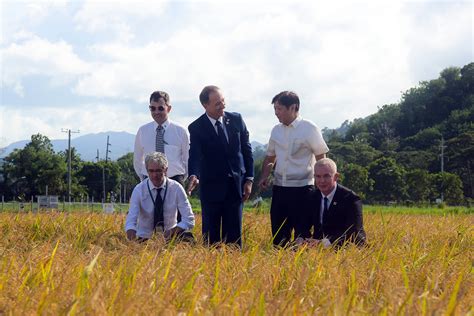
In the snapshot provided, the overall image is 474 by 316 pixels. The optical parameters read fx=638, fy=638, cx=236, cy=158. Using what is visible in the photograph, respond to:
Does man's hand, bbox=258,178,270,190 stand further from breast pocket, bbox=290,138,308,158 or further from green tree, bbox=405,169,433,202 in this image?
green tree, bbox=405,169,433,202

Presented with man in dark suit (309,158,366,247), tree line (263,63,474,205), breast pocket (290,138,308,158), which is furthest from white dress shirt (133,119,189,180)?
tree line (263,63,474,205)

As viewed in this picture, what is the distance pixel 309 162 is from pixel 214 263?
2.27m

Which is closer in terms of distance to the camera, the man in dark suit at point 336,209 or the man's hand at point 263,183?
the man in dark suit at point 336,209

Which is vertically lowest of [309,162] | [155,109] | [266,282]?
[266,282]

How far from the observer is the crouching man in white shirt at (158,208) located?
520 centimetres

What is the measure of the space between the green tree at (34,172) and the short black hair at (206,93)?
49.6 metres

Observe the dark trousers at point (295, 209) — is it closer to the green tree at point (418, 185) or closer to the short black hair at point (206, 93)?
the short black hair at point (206, 93)

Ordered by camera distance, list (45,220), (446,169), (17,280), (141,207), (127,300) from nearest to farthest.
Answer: (127,300), (17,280), (141,207), (45,220), (446,169)

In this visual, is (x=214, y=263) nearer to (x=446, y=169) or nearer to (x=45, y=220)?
(x=45, y=220)

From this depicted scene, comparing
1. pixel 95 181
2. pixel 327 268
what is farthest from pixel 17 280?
pixel 95 181

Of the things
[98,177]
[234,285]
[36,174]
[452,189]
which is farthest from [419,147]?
[234,285]

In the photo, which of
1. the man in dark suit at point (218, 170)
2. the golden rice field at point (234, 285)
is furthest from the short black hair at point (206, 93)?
the golden rice field at point (234, 285)

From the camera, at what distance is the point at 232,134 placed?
569 centimetres

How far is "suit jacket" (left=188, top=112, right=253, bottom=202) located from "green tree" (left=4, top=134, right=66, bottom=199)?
49368 mm
